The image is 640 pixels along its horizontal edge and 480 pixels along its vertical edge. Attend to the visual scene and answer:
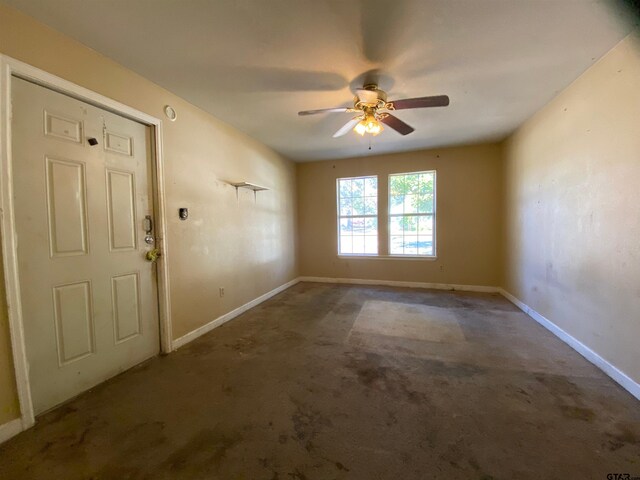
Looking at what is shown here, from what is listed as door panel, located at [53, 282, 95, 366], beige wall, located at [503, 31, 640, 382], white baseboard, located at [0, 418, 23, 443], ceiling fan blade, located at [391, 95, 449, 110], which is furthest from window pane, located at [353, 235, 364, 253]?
white baseboard, located at [0, 418, 23, 443]

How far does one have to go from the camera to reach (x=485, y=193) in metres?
4.65

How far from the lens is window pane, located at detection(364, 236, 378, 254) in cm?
540

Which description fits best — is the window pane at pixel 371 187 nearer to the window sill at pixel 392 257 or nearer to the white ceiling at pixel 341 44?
the window sill at pixel 392 257

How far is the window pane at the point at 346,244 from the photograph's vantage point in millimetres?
5582

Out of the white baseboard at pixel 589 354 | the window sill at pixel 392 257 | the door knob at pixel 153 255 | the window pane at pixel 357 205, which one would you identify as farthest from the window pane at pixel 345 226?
the door knob at pixel 153 255

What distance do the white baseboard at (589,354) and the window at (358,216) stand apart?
2.73m

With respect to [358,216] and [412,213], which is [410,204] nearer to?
[412,213]

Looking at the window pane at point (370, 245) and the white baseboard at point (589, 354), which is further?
the window pane at point (370, 245)

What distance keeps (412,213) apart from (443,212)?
55cm

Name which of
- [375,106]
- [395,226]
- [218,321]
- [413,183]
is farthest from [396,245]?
[218,321]

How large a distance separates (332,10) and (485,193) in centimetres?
418

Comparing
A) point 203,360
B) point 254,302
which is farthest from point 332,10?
point 254,302

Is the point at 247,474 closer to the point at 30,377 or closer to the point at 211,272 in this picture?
the point at 30,377

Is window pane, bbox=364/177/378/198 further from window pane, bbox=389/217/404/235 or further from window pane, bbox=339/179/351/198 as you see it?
window pane, bbox=389/217/404/235
